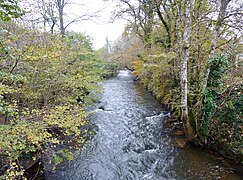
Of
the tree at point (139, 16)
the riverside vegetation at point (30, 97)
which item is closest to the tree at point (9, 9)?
the riverside vegetation at point (30, 97)

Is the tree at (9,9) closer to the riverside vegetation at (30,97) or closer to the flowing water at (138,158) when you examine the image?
the riverside vegetation at (30,97)

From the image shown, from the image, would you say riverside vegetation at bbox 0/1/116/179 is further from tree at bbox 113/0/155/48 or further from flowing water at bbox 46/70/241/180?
tree at bbox 113/0/155/48

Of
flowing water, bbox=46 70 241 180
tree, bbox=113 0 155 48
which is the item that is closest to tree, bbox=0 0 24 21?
flowing water, bbox=46 70 241 180

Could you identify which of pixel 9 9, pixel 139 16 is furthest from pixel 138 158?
pixel 139 16

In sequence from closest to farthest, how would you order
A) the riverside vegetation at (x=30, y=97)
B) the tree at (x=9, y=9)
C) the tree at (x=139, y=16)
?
1. the tree at (x=9, y=9)
2. the riverside vegetation at (x=30, y=97)
3. the tree at (x=139, y=16)

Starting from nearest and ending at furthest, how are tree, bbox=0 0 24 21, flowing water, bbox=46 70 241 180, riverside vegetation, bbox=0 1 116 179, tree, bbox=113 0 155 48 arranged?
tree, bbox=0 0 24 21 < riverside vegetation, bbox=0 1 116 179 < flowing water, bbox=46 70 241 180 < tree, bbox=113 0 155 48

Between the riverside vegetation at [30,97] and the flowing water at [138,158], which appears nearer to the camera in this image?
the riverside vegetation at [30,97]

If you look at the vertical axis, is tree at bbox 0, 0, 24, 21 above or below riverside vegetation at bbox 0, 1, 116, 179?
above

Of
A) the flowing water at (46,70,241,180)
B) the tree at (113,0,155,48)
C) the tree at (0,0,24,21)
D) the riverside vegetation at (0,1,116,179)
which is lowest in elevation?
the flowing water at (46,70,241,180)

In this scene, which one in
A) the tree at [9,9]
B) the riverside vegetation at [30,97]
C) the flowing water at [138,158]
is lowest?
the flowing water at [138,158]

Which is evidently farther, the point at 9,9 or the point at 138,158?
the point at 138,158

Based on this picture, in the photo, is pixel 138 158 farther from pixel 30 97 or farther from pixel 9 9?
pixel 9 9

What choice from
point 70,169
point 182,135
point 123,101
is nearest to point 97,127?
point 70,169

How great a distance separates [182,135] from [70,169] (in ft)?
16.1
